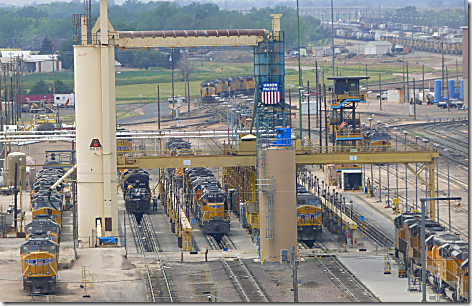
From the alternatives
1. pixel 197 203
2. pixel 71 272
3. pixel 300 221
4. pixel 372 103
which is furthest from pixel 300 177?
pixel 372 103

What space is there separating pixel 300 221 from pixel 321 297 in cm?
1633

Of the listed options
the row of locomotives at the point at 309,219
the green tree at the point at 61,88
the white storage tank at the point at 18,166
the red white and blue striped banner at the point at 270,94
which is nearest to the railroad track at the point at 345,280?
the row of locomotives at the point at 309,219

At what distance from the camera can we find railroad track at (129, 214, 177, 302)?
170 ft

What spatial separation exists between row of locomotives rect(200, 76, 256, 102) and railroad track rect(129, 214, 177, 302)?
8570 centimetres

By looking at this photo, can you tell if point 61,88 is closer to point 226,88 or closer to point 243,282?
point 226,88

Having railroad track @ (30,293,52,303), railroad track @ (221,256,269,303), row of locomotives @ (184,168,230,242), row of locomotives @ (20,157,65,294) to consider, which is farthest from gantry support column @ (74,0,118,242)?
railroad track @ (30,293,52,303)

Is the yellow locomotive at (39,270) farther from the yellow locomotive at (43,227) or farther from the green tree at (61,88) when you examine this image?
the green tree at (61,88)

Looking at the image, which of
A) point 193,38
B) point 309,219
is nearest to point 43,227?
point 193,38

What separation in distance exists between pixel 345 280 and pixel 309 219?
12.6 m

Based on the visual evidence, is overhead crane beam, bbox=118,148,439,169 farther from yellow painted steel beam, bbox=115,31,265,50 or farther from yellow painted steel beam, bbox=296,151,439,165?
yellow painted steel beam, bbox=115,31,265,50

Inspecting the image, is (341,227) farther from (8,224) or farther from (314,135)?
(314,135)

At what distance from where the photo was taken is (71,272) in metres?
56.0

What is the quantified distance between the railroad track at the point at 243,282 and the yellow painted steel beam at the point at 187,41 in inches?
597

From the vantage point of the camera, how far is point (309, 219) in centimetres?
6800
